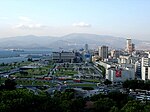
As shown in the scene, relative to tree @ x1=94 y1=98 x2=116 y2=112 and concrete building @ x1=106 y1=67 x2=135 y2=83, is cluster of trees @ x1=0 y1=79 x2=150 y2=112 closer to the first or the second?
tree @ x1=94 y1=98 x2=116 y2=112

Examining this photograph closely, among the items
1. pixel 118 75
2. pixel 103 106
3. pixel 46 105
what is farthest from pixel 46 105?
pixel 118 75

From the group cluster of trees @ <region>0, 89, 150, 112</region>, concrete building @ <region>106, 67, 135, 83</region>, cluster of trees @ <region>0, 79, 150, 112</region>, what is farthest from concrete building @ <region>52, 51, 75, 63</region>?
cluster of trees @ <region>0, 89, 150, 112</region>

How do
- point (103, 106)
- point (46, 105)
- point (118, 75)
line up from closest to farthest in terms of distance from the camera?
point (46, 105) → point (103, 106) → point (118, 75)

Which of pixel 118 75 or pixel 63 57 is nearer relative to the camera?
pixel 118 75

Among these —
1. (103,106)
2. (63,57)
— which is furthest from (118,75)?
(63,57)

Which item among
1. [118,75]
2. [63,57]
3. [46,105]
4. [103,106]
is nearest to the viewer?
[46,105]

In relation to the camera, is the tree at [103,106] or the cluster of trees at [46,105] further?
the tree at [103,106]

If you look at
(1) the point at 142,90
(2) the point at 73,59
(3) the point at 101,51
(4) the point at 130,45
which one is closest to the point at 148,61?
(1) the point at 142,90

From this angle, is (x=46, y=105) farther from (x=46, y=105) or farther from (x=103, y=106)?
(x=103, y=106)

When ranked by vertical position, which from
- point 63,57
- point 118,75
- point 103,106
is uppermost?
point 103,106

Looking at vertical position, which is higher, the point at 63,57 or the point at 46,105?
the point at 46,105

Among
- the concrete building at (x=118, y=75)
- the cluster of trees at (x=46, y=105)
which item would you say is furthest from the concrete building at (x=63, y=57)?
the cluster of trees at (x=46, y=105)

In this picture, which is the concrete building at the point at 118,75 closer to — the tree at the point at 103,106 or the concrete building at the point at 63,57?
the tree at the point at 103,106
